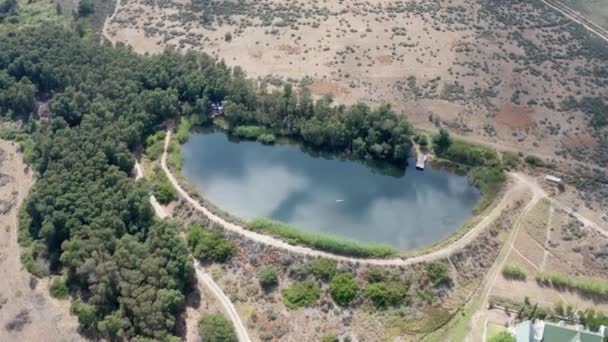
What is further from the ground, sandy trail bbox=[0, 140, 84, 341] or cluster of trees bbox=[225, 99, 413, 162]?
cluster of trees bbox=[225, 99, 413, 162]

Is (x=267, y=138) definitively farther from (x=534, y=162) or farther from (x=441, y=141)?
(x=534, y=162)

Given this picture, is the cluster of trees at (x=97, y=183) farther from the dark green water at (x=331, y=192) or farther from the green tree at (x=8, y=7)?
the green tree at (x=8, y=7)

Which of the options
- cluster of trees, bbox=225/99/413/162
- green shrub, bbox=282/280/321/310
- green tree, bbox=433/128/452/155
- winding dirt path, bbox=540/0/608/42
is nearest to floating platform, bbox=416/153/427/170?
cluster of trees, bbox=225/99/413/162

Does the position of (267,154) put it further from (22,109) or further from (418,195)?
(22,109)

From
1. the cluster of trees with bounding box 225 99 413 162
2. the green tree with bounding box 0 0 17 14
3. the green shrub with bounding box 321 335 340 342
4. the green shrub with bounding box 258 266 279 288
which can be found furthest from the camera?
the green tree with bounding box 0 0 17 14

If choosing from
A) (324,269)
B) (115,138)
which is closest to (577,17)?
(324,269)

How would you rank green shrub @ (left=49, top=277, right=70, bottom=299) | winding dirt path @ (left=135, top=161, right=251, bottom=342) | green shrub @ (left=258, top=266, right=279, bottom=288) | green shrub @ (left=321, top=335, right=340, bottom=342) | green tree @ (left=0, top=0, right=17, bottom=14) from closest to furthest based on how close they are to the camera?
green shrub @ (left=321, top=335, right=340, bottom=342) → winding dirt path @ (left=135, top=161, right=251, bottom=342) → green shrub @ (left=49, top=277, right=70, bottom=299) → green shrub @ (left=258, top=266, right=279, bottom=288) → green tree @ (left=0, top=0, right=17, bottom=14)

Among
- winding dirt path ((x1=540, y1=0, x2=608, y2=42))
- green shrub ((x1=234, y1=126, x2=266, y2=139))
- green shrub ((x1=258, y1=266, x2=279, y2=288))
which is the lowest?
green shrub ((x1=258, y1=266, x2=279, y2=288))

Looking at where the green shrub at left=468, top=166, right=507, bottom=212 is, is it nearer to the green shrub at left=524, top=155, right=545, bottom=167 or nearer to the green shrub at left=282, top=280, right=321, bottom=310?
the green shrub at left=524, top=155, right=545, bottom=167
